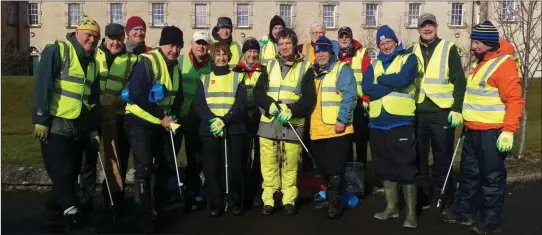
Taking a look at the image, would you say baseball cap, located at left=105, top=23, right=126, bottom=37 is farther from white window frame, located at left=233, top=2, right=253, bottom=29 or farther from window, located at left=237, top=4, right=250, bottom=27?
window, located at left=237, top=4, right=250, bottom=27

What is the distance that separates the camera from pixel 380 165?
20.5ft

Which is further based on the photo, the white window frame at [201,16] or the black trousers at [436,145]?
the white window frame at [201,16]

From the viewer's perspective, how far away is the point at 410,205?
19.7ft

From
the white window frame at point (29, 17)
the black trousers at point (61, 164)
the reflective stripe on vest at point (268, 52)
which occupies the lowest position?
the black trousers at point (61, 164)

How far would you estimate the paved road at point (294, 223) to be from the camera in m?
5.79

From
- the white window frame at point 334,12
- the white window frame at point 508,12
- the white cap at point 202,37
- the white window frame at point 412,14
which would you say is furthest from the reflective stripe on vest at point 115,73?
the white window frame at point 334,12

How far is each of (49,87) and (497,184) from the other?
4.55 m

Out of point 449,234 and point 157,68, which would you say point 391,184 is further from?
point 157,68

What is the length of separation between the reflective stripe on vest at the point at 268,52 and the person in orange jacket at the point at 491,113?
271cm

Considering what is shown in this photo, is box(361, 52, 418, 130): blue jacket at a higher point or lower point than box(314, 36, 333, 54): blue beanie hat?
lower

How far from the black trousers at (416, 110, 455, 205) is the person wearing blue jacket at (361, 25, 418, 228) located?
0.36 meters

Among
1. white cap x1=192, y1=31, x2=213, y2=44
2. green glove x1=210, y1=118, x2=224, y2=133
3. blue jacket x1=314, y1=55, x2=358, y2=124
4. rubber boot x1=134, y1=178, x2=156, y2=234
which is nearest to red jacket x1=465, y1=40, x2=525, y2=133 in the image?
blue jacket x1=314, y1=55, x2=358, y2=124

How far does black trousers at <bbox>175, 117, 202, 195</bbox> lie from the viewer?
6.83 meters

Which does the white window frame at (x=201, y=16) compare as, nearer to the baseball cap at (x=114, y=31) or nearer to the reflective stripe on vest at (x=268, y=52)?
the reflective stripe on vest at (x=268, y=52)
